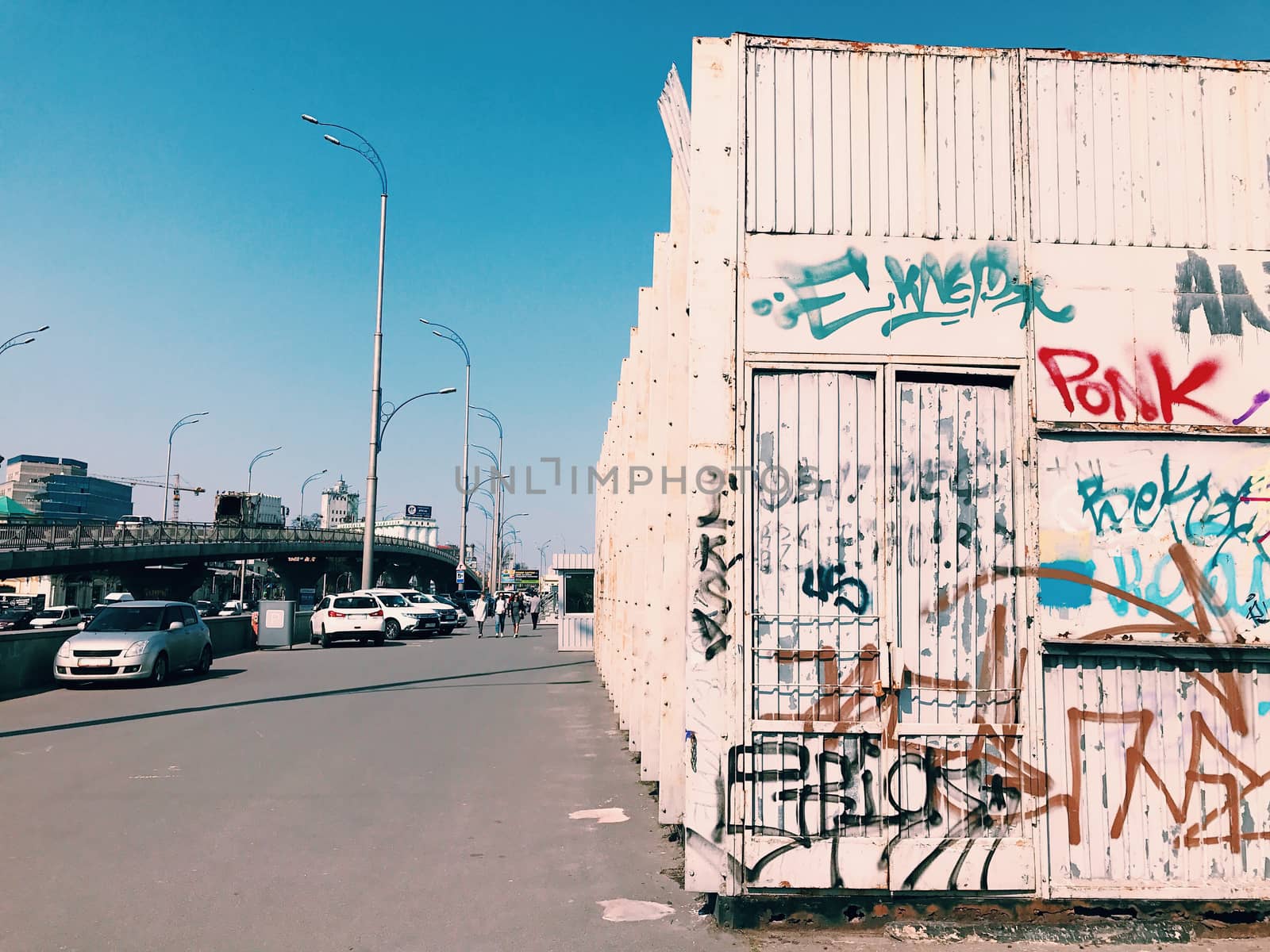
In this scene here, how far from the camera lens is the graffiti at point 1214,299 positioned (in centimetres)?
558

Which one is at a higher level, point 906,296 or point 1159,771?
point 906,296

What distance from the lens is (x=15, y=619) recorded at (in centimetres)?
5388

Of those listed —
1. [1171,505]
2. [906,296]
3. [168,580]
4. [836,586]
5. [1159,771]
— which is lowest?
[168,580]

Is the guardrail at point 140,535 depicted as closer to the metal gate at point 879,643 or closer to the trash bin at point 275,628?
the trash bin at point 275,628

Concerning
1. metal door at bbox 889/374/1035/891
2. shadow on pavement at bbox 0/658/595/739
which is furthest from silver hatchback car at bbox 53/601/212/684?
metal door at bbox 889/374/1035/891

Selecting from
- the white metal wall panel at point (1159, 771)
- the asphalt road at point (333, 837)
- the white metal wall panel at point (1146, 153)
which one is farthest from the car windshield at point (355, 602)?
the white metal wall panel at point (1146, 153)

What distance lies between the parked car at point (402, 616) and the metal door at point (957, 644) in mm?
30704

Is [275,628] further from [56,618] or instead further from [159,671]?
[56,618]

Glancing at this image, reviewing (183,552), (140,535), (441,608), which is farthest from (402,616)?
(183,552)

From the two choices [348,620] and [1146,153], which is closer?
[1146,153]

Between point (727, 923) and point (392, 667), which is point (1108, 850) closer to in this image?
point (727, 923)

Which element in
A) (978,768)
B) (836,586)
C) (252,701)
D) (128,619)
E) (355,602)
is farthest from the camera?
(355,602)

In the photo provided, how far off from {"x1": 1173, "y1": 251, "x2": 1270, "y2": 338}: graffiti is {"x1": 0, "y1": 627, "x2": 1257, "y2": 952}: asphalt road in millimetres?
3639

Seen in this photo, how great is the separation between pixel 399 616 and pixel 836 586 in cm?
3220
